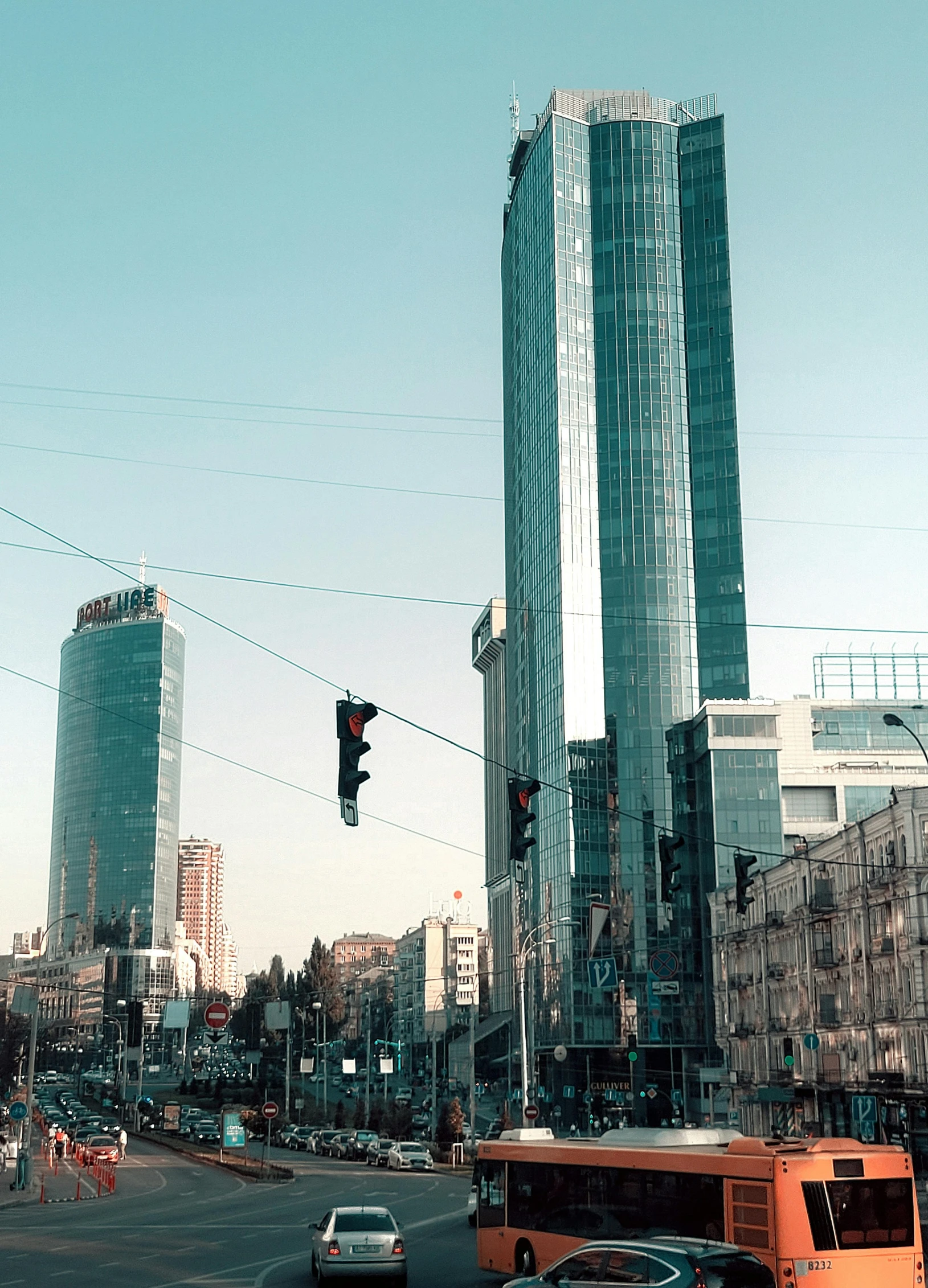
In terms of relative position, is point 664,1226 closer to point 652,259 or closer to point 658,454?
point 658,454

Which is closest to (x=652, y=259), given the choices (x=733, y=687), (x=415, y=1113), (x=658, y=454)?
(x=658, y=454)

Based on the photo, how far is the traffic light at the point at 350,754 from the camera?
2192 cm

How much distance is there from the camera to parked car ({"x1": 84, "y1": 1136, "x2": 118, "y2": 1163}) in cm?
7100

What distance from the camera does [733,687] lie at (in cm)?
14075

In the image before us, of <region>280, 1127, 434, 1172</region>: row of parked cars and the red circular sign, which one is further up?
the red circular sign

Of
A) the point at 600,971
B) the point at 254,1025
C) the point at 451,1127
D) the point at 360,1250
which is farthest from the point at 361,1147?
the point at 254,1025

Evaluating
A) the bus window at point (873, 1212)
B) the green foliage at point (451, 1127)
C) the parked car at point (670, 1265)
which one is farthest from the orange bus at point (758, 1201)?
the green foliage at point (451, 1127)

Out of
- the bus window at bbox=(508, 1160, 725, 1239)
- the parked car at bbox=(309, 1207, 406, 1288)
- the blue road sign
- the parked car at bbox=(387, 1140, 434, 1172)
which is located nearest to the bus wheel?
the bus window at bbox=(508, 1160, 725, 1239)

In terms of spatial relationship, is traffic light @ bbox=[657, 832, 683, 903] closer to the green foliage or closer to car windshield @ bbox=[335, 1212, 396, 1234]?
car windshield @ bbox=[335, 1212, 396, 1234]

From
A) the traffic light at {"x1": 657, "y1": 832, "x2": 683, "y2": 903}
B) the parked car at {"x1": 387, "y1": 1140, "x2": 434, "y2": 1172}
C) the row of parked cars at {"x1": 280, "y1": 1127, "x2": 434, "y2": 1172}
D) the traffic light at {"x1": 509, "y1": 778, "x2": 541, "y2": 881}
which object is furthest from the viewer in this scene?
the row of parked cars at {"x1": 280, "y1": 1127, "x2": 434, "y2": 1172}

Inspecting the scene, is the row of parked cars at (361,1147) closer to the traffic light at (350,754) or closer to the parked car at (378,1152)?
the parked car at (378,1152)

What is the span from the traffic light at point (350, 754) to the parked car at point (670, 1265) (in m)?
7.58

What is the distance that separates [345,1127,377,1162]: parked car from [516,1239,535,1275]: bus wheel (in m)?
55.0

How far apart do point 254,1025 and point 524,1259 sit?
138083mm
